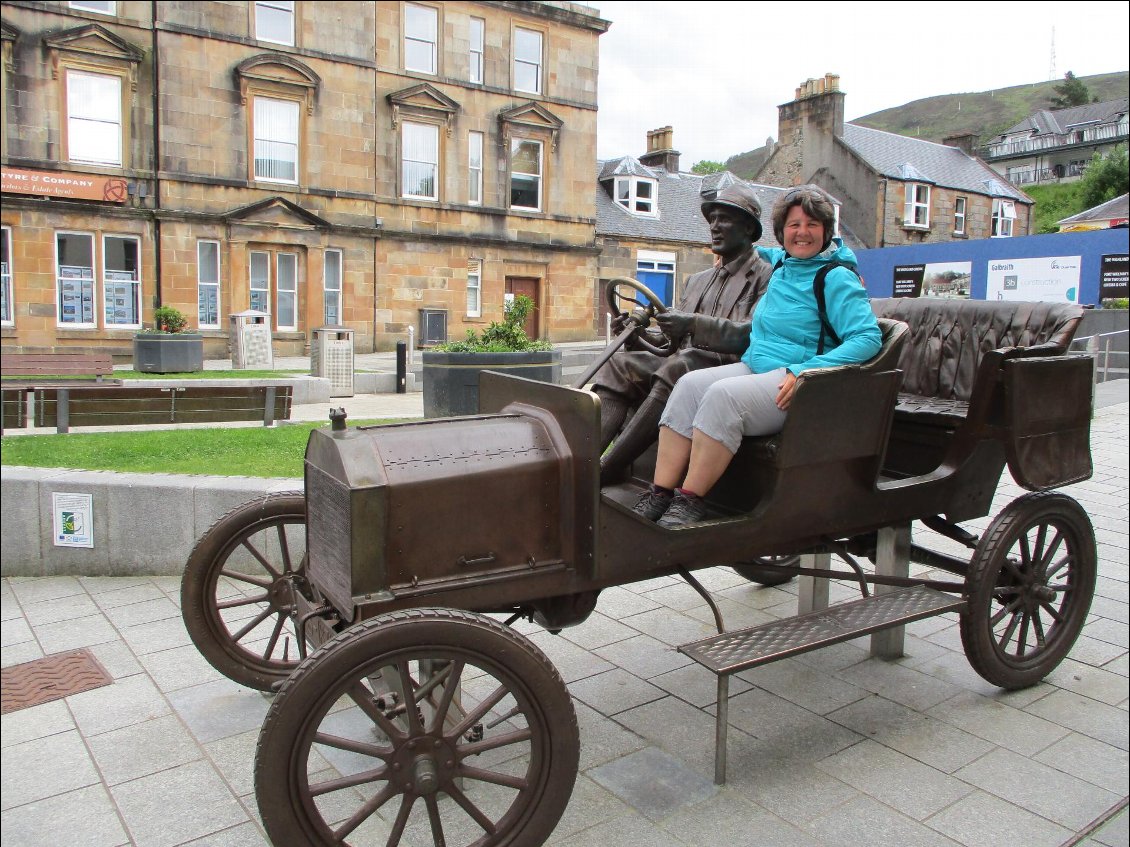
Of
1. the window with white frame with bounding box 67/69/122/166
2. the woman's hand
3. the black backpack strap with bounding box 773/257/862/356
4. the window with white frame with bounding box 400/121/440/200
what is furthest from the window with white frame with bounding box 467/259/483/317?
the woman's hand

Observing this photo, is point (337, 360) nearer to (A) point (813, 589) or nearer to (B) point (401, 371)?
(B) point (401, 371)

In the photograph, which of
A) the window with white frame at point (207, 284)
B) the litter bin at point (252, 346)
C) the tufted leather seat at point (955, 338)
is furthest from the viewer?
the window with white frame at point (207, 284)

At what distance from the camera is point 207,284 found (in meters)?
18.4

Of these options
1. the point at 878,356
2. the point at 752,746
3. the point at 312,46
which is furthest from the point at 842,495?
the point at 312,46

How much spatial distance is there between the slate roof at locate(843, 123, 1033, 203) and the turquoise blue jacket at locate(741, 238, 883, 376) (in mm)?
361

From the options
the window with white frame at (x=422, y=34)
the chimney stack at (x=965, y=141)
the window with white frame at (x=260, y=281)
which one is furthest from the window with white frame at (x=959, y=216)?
the window with white frame at (x=260, y=281)

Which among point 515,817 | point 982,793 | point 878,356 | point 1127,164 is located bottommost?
point 982,793

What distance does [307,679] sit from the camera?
2.04 m

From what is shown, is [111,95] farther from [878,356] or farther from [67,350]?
[878,356]

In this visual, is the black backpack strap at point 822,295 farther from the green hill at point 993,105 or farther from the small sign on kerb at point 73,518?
the small sign on kerb at point 73,518

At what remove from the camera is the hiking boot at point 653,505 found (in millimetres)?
2980

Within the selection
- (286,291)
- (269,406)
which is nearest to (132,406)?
(269,406)

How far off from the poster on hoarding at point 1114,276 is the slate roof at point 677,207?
105 cm

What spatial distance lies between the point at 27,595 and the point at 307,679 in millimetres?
3138
